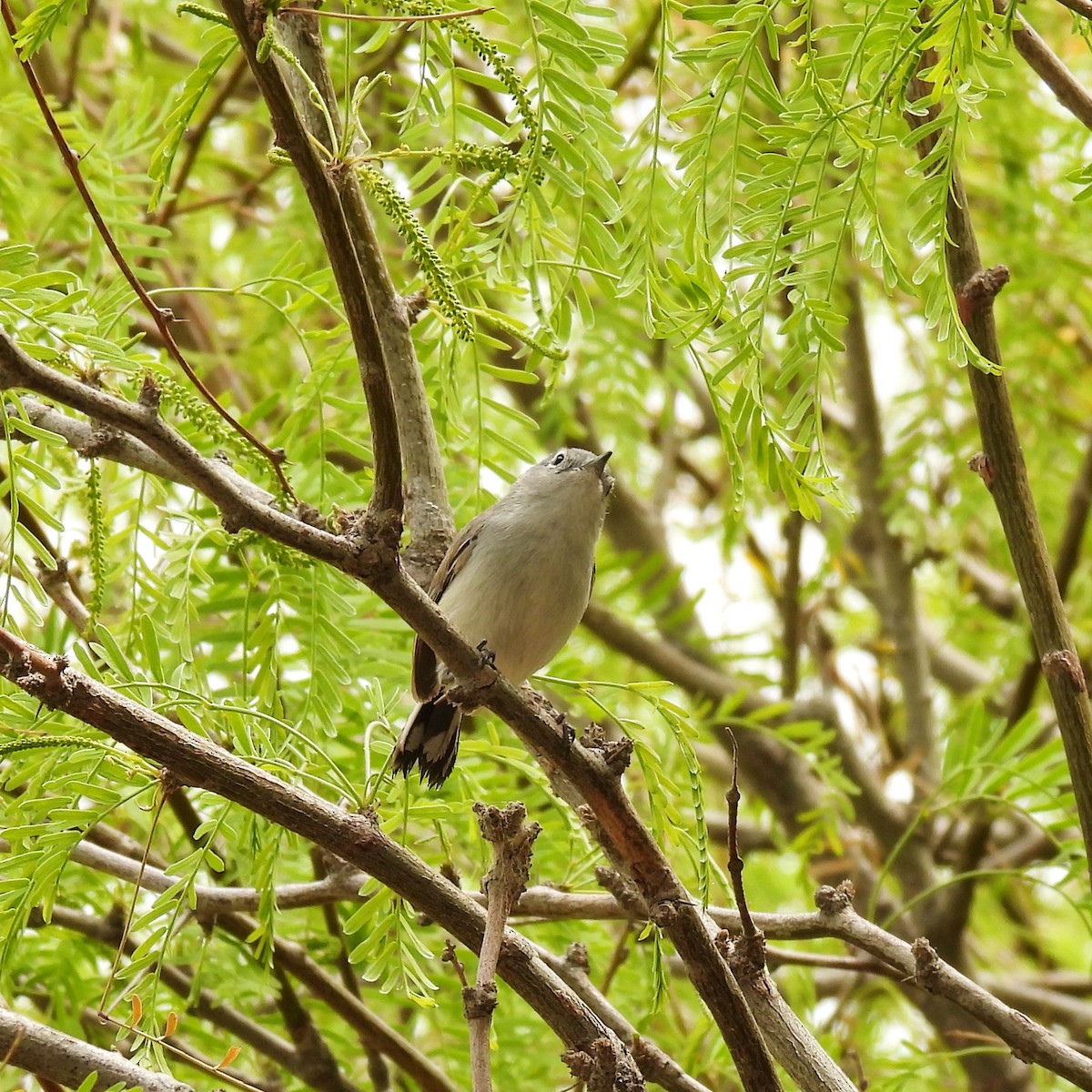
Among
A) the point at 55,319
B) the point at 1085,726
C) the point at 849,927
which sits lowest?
the point at 849,927

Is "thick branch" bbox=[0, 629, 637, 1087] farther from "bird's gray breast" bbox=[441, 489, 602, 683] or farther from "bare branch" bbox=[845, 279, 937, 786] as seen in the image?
"bare branch" bbox=[845, 279, 937, 786]

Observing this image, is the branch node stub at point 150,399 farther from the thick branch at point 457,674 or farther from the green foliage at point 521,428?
the green foliage at point 521,428

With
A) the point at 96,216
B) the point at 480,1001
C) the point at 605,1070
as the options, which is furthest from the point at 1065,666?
the point at 96,216

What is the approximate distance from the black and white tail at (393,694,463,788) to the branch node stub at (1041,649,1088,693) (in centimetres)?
120

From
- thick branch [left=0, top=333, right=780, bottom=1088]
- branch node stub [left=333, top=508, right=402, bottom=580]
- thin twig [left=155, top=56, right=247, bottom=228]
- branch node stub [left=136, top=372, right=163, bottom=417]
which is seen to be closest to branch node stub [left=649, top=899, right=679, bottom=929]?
thick branch [left=0, top=333, right=780, bottom=1088]

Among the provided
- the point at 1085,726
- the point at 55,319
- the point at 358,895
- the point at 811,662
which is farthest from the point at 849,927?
the point at 811,662

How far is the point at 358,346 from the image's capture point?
167cm

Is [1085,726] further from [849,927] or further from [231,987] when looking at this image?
[231,987]

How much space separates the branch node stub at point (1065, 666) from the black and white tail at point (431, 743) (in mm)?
1198

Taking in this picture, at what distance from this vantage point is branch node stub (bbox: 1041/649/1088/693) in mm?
2268

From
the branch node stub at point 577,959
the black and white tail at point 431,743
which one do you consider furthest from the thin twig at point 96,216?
the branch node stub at point 577,959

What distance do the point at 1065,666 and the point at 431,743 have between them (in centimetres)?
133

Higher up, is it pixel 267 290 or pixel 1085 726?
pixel 267 290

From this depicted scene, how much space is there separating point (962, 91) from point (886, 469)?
11.1 ft
